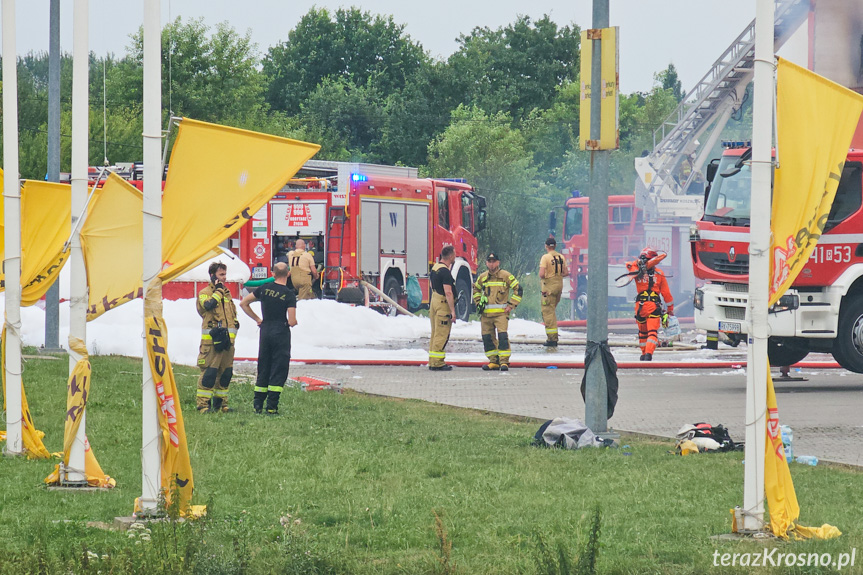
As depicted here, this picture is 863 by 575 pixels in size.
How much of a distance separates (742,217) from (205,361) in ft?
23.7

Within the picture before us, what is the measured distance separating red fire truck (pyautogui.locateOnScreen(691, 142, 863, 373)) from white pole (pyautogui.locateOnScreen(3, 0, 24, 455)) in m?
8.57

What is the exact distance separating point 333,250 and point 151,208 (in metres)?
19.4

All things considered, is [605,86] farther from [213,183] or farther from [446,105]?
[446,105]

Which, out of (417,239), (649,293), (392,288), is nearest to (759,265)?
(649,293)

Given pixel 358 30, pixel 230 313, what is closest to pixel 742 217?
pixel 230 313

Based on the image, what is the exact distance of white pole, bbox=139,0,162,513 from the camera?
691 centimetres

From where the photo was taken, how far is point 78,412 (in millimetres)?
8227

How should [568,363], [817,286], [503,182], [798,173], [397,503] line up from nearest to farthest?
[798,173] → [397,503] → [817,286] → [568,363] → [503,182]

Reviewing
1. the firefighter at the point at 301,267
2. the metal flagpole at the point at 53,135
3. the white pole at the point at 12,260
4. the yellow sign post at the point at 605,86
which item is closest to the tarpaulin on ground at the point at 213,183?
the white pole at the point at 12,260

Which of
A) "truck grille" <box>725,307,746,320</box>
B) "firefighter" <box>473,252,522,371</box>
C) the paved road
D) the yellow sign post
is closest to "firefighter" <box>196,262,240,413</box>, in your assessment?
the paved road

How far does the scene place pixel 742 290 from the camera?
15000mm

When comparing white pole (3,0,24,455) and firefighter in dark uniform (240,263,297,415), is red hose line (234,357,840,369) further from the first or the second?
white pole (3,0,24,455)

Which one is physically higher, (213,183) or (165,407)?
(213,183)

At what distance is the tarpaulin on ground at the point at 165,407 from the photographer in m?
7.00
